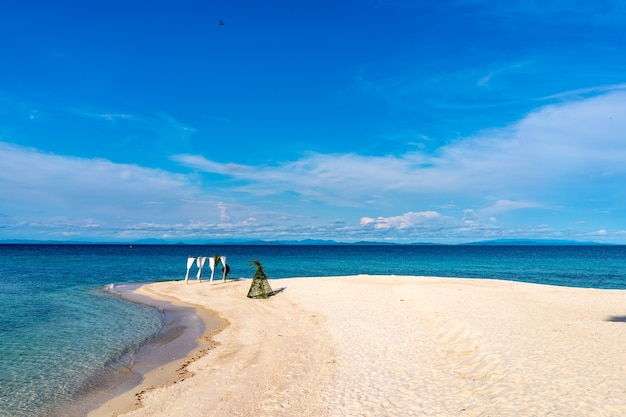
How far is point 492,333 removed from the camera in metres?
15.4

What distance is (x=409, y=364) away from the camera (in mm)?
12984

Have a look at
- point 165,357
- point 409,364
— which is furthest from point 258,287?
point 409,364

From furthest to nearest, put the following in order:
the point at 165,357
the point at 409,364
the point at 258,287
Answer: the point at 258,287, the point at 165,357, the point at 409,364

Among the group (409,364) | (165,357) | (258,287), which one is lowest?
(165,357)

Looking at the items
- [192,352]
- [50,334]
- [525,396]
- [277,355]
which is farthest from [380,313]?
[50,334]

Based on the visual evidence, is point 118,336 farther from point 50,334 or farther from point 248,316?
point 248,316

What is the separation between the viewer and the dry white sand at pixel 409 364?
32.0 feet

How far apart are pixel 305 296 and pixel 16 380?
61.5 ft

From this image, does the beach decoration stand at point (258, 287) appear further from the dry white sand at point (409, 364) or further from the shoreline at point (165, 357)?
the dry white sand at point (409, 364)

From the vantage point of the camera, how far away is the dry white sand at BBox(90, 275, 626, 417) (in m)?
9.75

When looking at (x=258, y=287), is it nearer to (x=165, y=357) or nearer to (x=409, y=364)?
(x=165, y=357)

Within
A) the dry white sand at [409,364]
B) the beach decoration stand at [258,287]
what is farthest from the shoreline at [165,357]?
the beach decoration stand at [258,287]

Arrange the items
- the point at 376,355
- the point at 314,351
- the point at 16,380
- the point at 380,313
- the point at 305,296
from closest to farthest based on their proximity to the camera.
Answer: the point at 16,380, the point at 376,355, the point at 314,351, the point at 380,313, the point at 305,296

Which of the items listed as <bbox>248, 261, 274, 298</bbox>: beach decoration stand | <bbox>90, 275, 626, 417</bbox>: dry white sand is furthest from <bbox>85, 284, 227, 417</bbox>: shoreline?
<bbox>248, 261, 274, 298</bbox>: beach decoration stand
